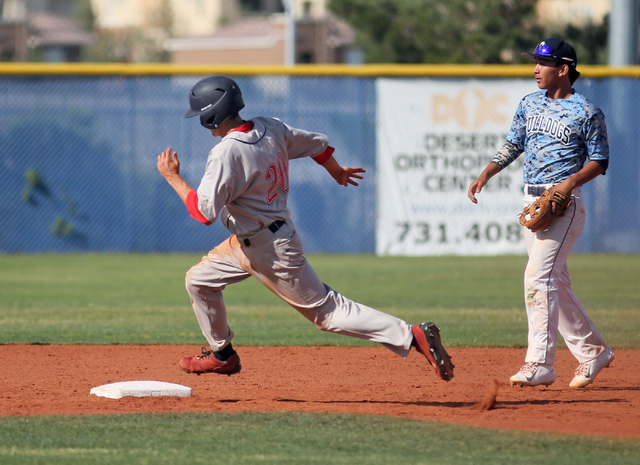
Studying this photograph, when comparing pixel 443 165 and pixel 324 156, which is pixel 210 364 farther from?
pixel 443 165

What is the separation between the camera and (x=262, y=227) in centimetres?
474

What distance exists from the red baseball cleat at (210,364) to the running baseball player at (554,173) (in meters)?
1.71

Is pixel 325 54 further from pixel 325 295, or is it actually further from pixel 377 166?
pixel 325 295

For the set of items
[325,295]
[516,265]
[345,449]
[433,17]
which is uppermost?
[433,17]

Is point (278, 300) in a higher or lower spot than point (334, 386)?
lower

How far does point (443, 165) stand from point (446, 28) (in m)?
9.92

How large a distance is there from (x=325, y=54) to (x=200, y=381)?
47149 millimetres

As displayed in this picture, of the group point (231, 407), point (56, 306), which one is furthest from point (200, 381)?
point (56, 306)

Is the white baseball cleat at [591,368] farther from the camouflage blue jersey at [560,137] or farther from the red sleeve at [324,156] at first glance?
the red sleeve at [324,156]

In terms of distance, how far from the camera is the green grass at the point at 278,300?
7668 mm

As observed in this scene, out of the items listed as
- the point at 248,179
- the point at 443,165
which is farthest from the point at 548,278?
the point at 443,165

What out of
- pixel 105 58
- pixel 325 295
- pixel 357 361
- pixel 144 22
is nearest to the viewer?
pixel 325 295

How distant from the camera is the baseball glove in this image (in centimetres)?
495

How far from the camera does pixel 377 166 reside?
1458cm
